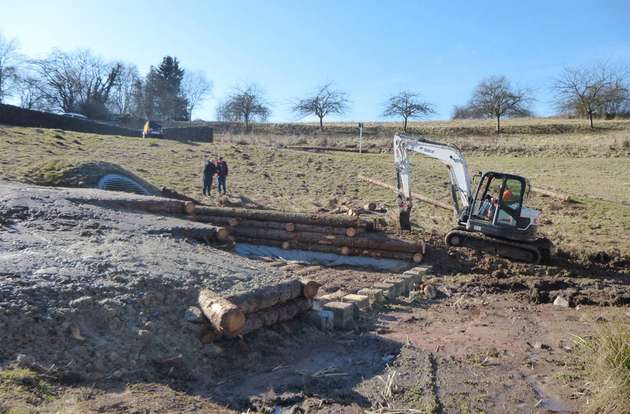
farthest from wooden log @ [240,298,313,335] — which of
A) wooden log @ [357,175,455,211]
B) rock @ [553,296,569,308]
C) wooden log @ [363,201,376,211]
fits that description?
wooden log @ [357,175,455,211]

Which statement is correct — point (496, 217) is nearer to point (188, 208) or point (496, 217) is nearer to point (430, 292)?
point (430, 292)

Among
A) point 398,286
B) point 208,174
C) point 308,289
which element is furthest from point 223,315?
point 208,174

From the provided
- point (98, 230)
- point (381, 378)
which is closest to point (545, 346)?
point (381, 378)

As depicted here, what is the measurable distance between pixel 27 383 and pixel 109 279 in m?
1.81

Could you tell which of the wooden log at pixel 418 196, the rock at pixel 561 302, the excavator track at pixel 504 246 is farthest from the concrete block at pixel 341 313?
the wooden log at pixel 418 196

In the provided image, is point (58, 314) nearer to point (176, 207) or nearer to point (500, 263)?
point (176, 207)

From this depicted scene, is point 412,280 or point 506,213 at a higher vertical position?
point 506,213

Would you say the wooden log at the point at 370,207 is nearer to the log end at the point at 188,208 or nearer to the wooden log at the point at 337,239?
the wooden log at the point at 337,239

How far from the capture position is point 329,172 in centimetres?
2314

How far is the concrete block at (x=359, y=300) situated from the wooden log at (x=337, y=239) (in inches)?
149

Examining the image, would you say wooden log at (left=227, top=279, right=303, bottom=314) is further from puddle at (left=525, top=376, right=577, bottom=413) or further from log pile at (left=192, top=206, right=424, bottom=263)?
log pile at (left=192, top=206, right=424, bottom=263)

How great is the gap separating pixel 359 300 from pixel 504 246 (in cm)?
572

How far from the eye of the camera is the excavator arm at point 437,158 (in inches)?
540

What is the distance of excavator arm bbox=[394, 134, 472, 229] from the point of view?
45.0ft
